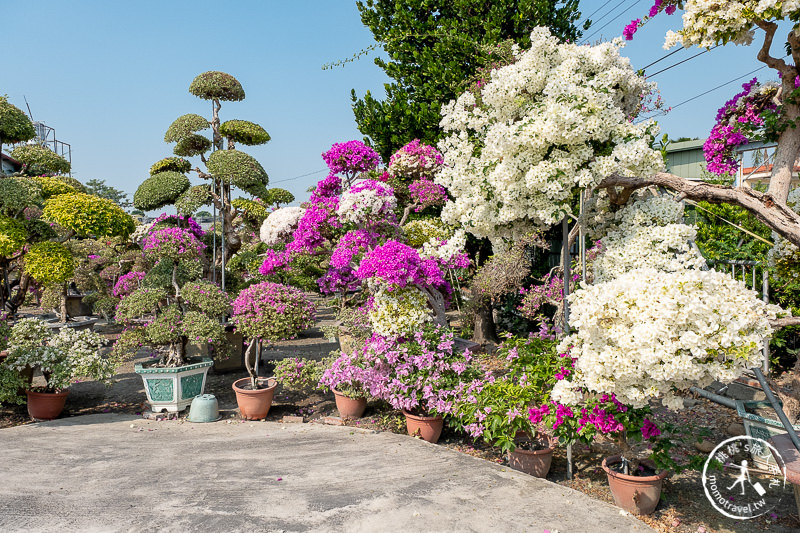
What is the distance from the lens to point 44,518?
3805 millimetres

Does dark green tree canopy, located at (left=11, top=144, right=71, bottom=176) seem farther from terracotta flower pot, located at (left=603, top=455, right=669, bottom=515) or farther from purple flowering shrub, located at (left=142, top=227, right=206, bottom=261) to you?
terracotta flower pot, located at (left=603, top=455, right=669, bottom=515)

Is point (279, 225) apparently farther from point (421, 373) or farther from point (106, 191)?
point (106, 191)

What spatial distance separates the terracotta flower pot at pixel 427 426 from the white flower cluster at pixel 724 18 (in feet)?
12.9

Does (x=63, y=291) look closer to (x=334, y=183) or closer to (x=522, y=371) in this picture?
(x=334, y=183)

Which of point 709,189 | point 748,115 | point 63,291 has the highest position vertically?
point 748,115

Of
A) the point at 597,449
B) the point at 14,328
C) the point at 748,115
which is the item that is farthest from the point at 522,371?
the point at 14,328

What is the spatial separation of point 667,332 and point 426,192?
4.84 m

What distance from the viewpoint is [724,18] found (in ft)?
12.8

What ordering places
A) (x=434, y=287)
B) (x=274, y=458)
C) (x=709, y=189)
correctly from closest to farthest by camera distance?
(x=709, y=189) < (x=274, y=458) < (x=434, y=287)

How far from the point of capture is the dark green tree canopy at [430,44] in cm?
930

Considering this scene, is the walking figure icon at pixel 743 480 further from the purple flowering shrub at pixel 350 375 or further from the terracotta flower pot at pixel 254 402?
the terracotta flower pot at pixel 254 402

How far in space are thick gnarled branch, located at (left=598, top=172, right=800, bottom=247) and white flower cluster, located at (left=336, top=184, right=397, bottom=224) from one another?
326 cm

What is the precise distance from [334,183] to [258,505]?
192 inches

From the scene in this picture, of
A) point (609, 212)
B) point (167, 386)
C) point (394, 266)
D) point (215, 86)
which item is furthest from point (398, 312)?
point (215, 86)
